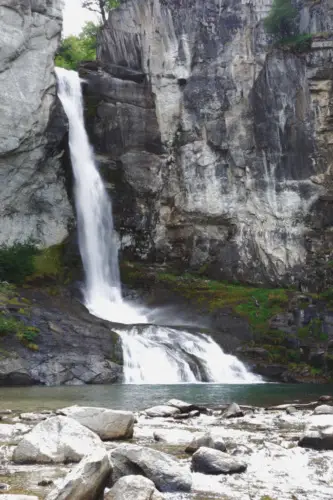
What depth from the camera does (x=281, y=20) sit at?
3662cm

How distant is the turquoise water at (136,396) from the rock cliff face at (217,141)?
50.0ft

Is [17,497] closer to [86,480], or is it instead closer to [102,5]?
[86,480]

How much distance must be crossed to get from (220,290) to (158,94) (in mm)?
13188

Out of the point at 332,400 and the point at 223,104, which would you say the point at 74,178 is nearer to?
the point at 223,104

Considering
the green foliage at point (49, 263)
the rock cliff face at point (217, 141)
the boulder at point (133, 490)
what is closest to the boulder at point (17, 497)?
the boulder at point (133, 490)

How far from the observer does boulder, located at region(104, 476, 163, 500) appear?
5128mm

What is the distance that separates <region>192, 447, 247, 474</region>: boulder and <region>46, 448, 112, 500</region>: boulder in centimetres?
153

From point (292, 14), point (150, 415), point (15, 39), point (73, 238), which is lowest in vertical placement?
point (150, 415)

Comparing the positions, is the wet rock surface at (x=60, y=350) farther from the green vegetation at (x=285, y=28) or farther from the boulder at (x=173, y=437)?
the green vegetation at (x=285, y=28)

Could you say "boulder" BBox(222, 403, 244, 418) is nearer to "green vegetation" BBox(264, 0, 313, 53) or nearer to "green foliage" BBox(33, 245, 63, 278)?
"green foliage" BBox(33, 245, 63, 278)

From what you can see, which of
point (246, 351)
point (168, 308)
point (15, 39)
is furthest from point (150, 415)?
point (15, 39)

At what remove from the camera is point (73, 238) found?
1307 inches

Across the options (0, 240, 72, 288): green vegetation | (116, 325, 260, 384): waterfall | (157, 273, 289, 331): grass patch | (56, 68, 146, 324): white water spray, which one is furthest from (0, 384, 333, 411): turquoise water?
(56, 68, 146, 324): white water spray

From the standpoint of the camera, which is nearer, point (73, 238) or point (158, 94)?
point (73, 238)
